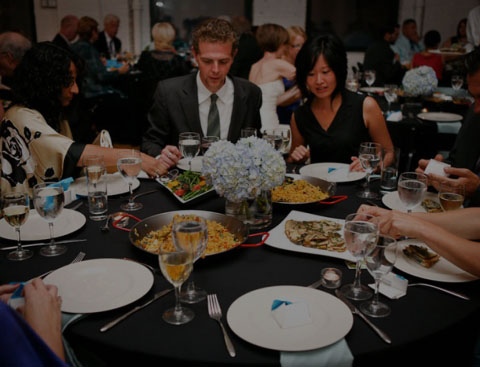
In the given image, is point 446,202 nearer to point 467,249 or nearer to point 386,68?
point 467,249

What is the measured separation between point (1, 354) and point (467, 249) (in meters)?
1.23

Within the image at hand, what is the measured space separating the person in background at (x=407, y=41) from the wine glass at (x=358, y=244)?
8.52m

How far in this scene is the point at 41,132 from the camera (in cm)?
239

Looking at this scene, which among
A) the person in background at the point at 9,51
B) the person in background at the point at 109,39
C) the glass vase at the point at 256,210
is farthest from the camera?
the person in background at the point at 109,39

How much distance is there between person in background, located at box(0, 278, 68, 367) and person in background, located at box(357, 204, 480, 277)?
98 cm

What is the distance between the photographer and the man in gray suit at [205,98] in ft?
9.20

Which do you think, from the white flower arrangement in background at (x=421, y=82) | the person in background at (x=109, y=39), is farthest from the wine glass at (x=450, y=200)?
the person in background at (x=109, y=39)

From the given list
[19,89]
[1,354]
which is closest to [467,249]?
[1,354]

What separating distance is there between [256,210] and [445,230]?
25.7 inches

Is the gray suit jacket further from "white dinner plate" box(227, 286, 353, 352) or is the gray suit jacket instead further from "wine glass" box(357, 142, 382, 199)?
"white dinner plate" box(227, 286, 353, 352)

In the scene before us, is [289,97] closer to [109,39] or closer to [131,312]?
[131,312]

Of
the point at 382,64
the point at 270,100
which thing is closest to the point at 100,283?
the point at 270,100

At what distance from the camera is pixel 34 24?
9797 millimetres

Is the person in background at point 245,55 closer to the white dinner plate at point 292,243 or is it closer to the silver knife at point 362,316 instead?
the white dinner plate at point 292,243
